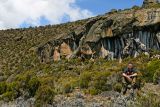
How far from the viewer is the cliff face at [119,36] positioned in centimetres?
4978

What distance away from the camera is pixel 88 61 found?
5756cm

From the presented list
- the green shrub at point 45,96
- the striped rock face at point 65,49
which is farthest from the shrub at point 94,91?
the striped rock face at point 65,49

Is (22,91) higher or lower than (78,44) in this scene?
lower

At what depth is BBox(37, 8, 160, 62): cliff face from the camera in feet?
163

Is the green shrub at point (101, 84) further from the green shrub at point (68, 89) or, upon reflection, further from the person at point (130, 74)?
the person at point (130, 74)

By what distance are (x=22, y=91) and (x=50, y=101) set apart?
6129 mm

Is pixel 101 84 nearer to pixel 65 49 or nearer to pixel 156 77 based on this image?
pixel 156 77

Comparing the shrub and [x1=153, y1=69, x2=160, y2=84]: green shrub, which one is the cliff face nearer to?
[x1=153, y1=69, x2=160, y2=84]: green shrub

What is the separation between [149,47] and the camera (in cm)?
4975

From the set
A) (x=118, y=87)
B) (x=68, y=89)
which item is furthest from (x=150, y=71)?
(x=68, y=89)

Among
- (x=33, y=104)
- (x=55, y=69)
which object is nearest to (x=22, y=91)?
(x=33, y=104)

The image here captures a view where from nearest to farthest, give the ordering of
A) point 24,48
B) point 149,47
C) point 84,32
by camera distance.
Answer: point 149,47
point 84,32
point 24,48

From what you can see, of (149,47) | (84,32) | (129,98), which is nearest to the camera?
(129,98)

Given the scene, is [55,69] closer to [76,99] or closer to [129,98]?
[76,99]
